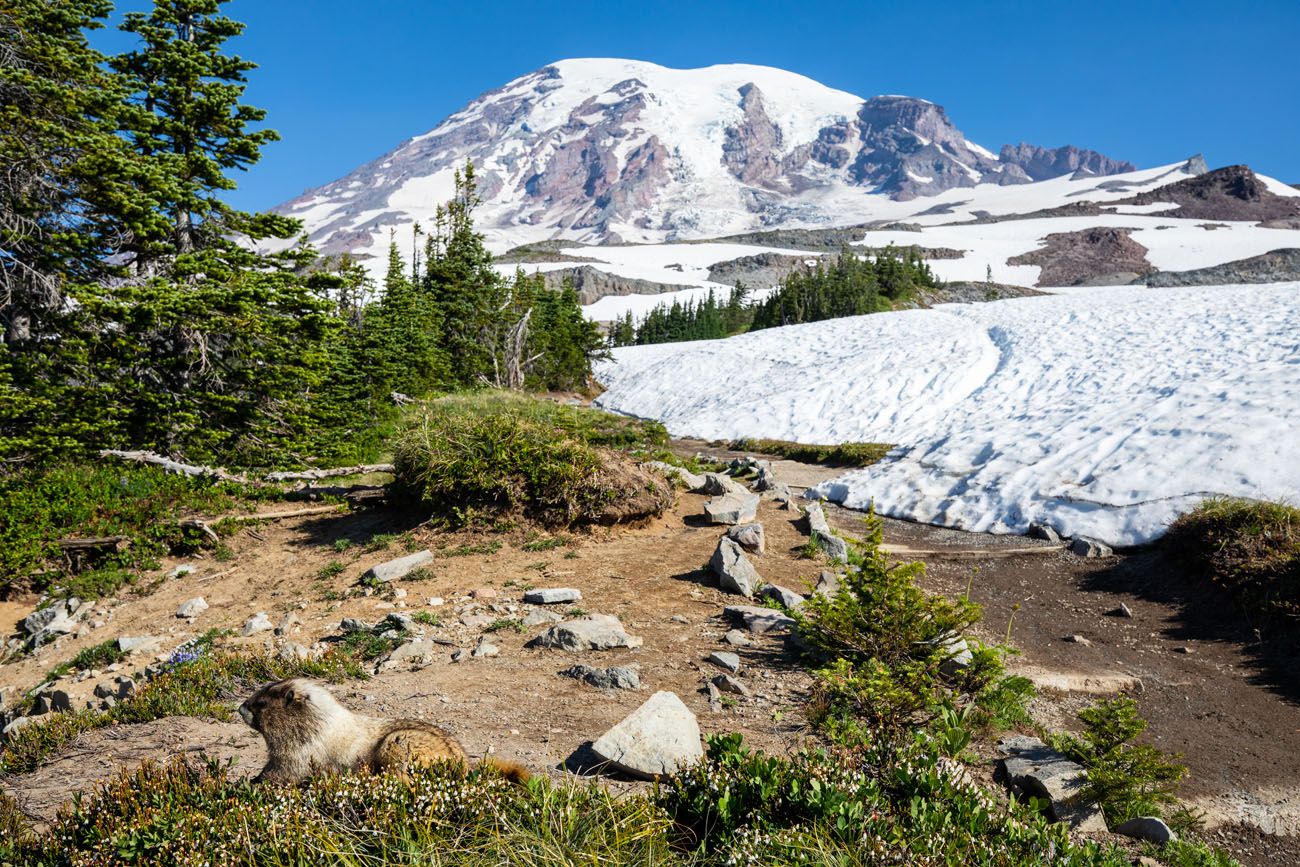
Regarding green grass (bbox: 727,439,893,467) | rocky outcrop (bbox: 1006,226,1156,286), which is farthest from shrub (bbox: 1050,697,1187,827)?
rocky outcrop (bbox: 1006,226,1156,286)

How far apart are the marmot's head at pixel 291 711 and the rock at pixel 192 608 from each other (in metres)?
→ 5.82

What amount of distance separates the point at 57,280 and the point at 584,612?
1321 cm

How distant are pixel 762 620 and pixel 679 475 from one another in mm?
5525

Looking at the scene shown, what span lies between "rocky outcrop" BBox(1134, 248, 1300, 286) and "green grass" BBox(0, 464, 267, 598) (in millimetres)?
99821

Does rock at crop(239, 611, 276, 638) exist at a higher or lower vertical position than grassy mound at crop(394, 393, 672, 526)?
lower

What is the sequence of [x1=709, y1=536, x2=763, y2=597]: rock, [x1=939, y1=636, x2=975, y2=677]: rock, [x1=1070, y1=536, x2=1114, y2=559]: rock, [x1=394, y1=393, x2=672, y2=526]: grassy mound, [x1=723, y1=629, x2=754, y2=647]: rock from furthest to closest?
[x1=1070, y1=536, x2=1114, y2=559]: rock
[x1=394, y1=393, x2=672, y2=526]: grassy mound
[x1=709, y1=536, x2=763, y2=597]: rock
[x1=723, y1=629, x2=754, y2=647]: rock
[x1=939, y1=636, x2=975, y2=677]: rock

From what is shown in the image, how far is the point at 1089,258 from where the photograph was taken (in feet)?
369

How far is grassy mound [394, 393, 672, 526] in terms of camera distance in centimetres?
942

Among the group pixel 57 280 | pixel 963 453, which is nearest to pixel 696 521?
pixel 963 453

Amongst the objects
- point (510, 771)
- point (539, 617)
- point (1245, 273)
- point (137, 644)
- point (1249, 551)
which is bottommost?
point (137, 644)

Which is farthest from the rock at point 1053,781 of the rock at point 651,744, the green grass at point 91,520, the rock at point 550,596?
the green grass at point 91,520

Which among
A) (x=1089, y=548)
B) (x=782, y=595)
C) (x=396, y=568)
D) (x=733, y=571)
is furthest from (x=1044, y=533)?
(x=396, y=568)

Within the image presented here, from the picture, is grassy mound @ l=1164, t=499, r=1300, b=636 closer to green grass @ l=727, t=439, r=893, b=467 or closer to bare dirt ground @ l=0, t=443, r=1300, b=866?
bare dirt ground @ l=0, t=443, r=1300, b=866

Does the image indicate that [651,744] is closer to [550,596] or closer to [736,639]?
[736,639]
